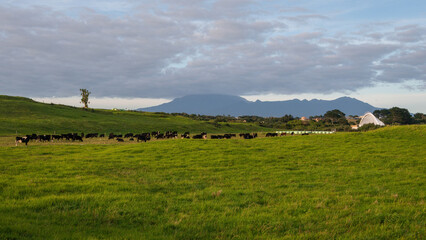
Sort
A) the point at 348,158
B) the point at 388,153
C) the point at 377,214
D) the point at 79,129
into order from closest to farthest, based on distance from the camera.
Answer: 1. the point at 377,214
2. the point at 348,158
3. the point at 388,153
4. the point at 79,129

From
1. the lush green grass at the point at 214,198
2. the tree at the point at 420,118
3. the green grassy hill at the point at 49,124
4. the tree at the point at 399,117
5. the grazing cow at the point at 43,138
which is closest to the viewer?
the lush green grass at the point at 214,198

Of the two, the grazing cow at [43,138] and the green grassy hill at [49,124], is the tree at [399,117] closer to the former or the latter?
the green grassy hill at [49,124]

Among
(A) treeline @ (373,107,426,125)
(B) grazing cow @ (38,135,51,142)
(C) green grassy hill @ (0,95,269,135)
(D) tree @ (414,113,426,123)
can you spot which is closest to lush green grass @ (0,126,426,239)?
(B) grazing cow @ (38,135,51,142)

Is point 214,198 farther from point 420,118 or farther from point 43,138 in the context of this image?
point 420,118

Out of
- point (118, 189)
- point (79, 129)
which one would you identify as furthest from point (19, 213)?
point (79, 129)

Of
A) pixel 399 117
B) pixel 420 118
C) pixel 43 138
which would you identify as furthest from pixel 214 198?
pixel 420 118

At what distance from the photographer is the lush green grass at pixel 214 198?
7602 mm

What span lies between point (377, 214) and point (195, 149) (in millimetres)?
17530

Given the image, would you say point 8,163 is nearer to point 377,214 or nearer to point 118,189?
point 118,189

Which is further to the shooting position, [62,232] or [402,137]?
[402,137]

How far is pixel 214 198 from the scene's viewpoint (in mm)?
10859

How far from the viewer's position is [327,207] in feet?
32.1

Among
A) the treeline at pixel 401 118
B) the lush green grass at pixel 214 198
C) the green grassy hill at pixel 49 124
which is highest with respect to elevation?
the treeline at pixel 401 118

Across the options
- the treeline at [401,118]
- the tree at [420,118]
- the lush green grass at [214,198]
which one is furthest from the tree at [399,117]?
the lush green grass at [214,198]
